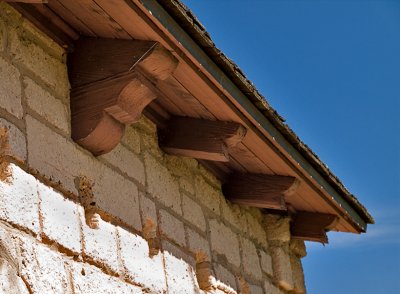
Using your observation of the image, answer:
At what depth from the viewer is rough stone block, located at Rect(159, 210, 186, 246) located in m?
5.16

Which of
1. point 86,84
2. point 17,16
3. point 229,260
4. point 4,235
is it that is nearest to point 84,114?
point 86,84

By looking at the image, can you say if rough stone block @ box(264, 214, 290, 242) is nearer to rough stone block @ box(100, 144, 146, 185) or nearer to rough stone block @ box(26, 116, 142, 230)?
rough stone block @ box(100, 144, 146, 185)

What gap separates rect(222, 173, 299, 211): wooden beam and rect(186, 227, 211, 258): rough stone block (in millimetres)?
605

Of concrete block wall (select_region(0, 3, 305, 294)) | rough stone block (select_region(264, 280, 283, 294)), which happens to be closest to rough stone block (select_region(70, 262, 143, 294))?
concrete block wall (select_region(0, 3, 305, 294))

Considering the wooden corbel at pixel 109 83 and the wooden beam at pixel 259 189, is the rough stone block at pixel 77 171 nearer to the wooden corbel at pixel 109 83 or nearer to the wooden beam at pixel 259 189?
the wooden corbel at pixel 109 83

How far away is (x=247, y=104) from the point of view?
5.17 meters

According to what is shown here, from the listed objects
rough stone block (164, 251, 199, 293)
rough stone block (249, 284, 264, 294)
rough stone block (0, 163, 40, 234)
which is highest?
rough stone block (249, 284, 264, 294)

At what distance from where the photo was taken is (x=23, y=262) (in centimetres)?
380

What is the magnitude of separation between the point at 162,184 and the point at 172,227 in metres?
0.24

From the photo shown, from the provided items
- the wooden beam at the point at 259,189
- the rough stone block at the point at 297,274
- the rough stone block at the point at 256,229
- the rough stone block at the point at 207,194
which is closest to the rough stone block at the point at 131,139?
the rough stone block at the point at 207,194

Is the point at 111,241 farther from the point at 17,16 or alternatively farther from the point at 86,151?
the point at 17,16

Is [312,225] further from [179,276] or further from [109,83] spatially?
[109,83]

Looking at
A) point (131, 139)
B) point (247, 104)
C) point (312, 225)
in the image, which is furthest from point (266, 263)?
point (131, 139)

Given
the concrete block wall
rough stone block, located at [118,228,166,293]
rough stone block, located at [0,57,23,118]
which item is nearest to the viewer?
the concrete block wall
